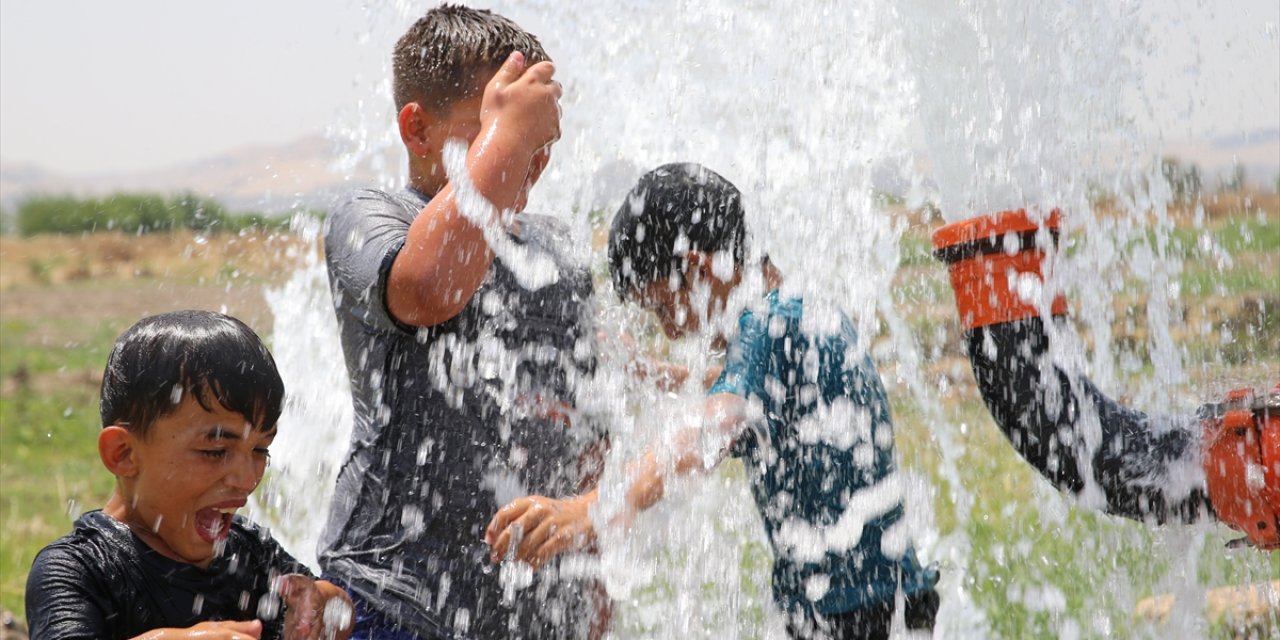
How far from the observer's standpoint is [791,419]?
2.40 m

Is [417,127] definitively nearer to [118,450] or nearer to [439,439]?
[439,439]

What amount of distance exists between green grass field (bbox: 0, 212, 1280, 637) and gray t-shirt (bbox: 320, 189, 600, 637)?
1.41 m

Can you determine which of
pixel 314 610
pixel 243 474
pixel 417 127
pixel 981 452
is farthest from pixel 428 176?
pixel 981 452

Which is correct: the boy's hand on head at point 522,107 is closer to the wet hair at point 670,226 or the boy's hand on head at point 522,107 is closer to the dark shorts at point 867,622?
the wet hair at point 670,226

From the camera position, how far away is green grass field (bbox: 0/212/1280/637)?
358cm

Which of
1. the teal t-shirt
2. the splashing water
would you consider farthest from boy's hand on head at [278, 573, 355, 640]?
the teal t-shirt

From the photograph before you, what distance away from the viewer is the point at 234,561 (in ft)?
6.39

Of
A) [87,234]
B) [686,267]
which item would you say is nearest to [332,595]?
[686,267]

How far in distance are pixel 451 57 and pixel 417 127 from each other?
0.42ft

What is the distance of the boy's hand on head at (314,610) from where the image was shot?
6.09 feet

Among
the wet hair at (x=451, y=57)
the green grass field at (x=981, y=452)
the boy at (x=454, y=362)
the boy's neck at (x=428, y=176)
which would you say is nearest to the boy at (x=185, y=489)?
the boy at (x=454, y=362)

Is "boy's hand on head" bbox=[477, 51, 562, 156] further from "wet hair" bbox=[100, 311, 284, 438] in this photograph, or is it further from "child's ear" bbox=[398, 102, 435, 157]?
"wet hair" bbox=[100, 311, 284, 438]

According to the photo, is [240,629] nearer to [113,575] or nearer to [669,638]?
[113,575]

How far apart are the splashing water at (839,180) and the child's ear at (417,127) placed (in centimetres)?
54
